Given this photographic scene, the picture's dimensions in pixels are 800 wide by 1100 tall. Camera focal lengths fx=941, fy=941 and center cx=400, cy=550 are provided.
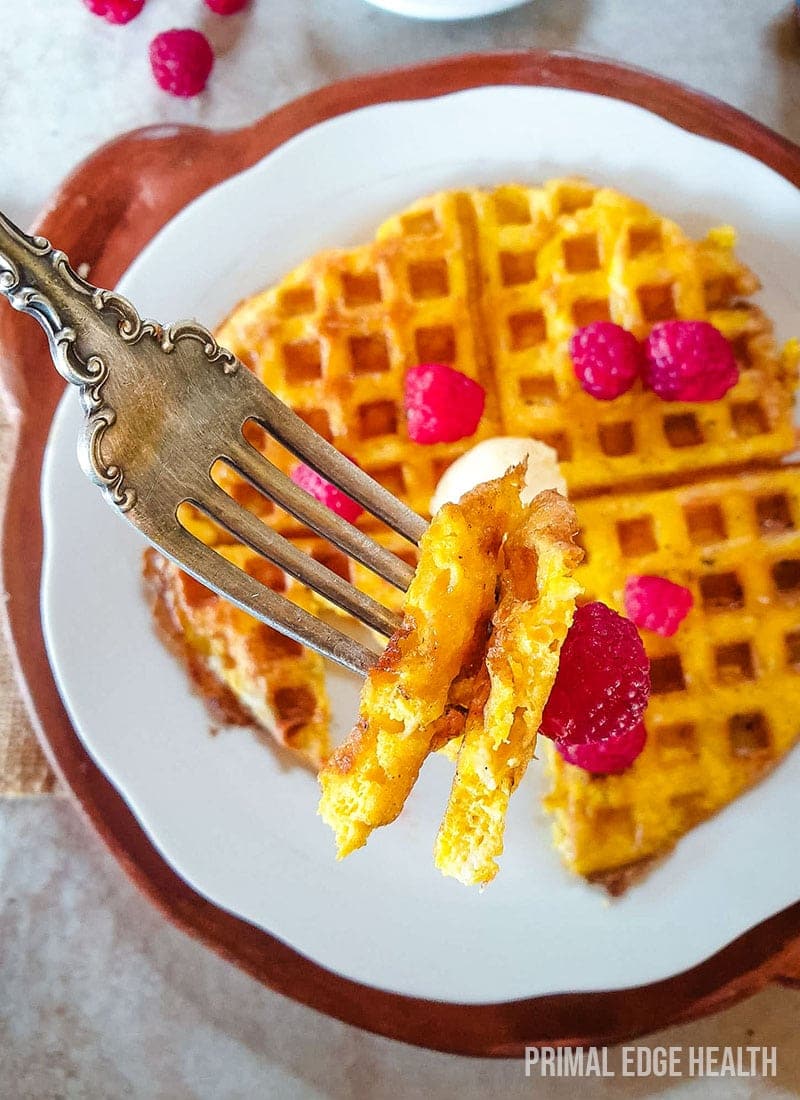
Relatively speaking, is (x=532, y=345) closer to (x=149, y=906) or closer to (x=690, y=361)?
(x=690, y=361)

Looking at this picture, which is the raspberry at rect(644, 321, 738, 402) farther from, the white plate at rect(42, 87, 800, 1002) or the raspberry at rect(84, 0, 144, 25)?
the raspberry at rect(84, 0, 144, 25)

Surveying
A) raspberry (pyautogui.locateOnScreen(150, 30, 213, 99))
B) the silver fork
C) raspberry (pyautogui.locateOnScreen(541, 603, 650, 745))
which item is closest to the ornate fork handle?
the silver fork

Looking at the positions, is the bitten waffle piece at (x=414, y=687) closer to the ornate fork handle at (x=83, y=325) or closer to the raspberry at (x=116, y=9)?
the ornate fork handle at (x=83, y=325)

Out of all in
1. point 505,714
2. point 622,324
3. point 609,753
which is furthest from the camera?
point 622,324

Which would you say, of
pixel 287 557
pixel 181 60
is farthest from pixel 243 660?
pixel 181 60

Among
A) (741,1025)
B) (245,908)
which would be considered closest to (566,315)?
(245,908)

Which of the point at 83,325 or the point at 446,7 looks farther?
the point at 446,7

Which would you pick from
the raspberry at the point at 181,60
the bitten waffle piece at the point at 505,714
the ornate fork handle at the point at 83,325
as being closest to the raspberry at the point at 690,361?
the bitten waffle piece at the point at 505,714
